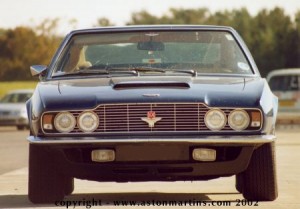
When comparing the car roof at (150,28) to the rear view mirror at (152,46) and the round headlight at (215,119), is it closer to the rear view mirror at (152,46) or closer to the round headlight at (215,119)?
the rear view mirror at (152,46)

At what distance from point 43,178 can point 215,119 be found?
5.12ft

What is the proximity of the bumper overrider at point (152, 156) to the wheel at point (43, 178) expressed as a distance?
0.44 feet

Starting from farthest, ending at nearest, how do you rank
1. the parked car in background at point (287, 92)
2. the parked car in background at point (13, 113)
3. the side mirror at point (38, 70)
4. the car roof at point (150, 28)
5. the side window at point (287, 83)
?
the parked car in background at point (13, 113), the side window at point (287, 83), the parked car in background at point (287, 92), the car roof at point (150, 28), the side mirror at point (38, 70)

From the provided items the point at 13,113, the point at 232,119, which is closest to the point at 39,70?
the point at 232,119

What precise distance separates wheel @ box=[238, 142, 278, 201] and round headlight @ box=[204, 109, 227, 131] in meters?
0.50

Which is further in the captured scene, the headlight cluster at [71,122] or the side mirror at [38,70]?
the side mirror at [38,70]

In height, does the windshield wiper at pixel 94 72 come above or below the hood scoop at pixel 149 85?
below

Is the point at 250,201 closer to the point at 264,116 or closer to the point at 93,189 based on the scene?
the point at 264,116

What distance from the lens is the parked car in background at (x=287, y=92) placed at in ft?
119

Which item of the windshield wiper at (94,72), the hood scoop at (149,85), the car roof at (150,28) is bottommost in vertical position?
the windshield wiper at (94,72)

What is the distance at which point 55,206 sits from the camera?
31.9 ft

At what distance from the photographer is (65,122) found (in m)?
9.42

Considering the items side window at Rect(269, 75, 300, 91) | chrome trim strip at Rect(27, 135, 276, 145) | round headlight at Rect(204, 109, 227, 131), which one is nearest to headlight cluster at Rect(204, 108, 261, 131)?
round headlight at Rect(204, 109, 227, 131)

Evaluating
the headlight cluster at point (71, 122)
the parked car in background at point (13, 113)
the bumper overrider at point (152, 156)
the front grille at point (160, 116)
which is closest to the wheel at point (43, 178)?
the bumper overrider at point (152, 156)
